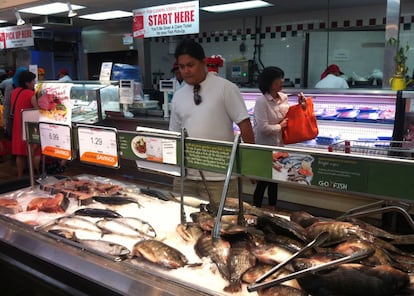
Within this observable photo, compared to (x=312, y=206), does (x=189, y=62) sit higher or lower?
higher

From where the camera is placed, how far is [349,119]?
4418 millimetres

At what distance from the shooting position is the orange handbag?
4.11 meters

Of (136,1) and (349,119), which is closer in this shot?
(349,119)

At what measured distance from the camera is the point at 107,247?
74.5 inches

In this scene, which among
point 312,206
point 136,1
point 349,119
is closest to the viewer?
point 349,119

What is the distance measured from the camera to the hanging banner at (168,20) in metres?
5.70

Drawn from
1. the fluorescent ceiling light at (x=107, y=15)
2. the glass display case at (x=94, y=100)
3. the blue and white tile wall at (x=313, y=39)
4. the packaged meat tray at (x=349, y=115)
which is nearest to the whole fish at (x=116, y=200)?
the packaged meat tray at (x=349, y=115)

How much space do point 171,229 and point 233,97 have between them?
1064 millimetres

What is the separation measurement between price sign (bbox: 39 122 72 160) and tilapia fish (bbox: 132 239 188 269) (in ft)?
3.10

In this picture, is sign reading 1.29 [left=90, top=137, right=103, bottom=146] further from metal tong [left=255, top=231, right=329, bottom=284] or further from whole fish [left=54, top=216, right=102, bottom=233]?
metal tong [left=255, top=231, right=329, bottom=284]

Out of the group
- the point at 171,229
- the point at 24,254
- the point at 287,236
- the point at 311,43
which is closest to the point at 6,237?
the point at 24,254

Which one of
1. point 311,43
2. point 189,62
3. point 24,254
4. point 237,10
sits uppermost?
point 237,10

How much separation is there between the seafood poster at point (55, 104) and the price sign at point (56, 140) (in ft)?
0.21

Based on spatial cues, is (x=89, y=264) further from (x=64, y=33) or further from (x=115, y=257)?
(x=64, y=33)
